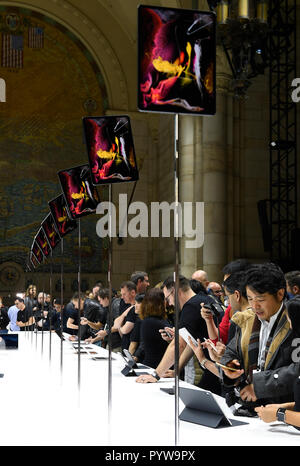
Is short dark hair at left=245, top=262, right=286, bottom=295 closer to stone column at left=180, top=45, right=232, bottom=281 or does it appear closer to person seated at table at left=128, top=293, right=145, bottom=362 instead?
person seated at table at left=128, top=293, right=145, bottom=362

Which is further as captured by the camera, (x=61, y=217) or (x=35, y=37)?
(x=35, y=37)

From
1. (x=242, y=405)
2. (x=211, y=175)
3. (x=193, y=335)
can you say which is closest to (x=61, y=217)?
(x=193, y=335)

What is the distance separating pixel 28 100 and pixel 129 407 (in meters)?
23.2

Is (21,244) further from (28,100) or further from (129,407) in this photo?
(129,407)

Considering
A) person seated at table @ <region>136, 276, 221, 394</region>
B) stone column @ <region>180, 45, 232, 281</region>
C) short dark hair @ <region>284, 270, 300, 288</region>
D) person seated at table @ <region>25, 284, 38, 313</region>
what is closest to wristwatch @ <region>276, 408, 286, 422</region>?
person seated at table @ <region>136, 276, 221, 394</region>

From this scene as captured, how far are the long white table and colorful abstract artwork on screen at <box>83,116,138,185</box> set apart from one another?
1614 millimetres

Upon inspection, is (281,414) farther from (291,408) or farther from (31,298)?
(31,298)

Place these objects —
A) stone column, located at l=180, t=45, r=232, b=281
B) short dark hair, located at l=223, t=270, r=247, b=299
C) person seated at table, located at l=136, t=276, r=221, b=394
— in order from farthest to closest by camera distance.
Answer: stone column, located at l=180, t=45, r=232, b=281 → person seated at table, located at l=136, t=276, r=221, b=394 → short dark hair, located at l=223, t=270, r=247, b=299

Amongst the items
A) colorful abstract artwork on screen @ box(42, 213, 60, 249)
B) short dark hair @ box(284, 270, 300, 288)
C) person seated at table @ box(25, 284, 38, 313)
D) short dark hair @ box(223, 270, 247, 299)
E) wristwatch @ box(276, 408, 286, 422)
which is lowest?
person seated at table @ box(25, 284, 38, 313)

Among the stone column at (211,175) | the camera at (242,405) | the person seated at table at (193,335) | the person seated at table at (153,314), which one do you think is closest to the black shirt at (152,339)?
the person seated at table at (153,314)

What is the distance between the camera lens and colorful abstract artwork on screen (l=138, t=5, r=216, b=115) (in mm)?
3113

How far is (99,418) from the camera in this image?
4.21 meters

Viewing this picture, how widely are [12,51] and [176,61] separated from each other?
24.6 metres
